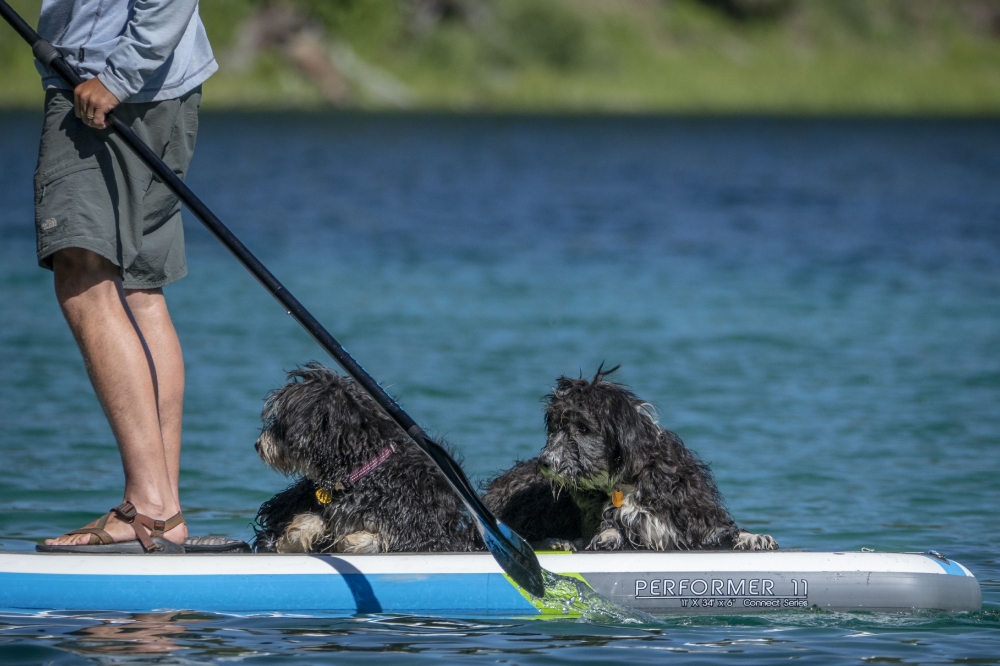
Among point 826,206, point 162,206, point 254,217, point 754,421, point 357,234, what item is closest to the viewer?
point 162,206

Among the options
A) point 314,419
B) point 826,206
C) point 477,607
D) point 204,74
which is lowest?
point 477,607

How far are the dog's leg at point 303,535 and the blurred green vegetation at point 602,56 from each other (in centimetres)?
4068

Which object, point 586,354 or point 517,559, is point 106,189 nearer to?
point 517,559

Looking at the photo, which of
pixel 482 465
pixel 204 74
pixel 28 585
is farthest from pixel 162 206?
pixel 482 465

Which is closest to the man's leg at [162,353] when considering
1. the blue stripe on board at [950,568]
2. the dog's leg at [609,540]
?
the dog's leg at [609,540]

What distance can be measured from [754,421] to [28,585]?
603 cm

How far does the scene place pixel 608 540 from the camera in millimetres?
5445

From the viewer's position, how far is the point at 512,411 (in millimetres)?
10023

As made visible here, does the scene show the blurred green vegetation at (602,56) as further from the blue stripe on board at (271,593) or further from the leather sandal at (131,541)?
the blue stripe on board at (271,593)

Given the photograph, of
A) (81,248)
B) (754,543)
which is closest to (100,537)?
(81,248)

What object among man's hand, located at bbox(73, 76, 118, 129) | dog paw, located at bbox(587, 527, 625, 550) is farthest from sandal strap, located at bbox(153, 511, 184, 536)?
dog paw, located at bbox(587, 527, 625, 550)

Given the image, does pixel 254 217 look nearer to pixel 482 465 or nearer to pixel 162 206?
pixel 482 465

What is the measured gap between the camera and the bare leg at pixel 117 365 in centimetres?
519

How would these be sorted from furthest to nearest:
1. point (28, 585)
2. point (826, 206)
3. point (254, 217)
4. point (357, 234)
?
point (826, 206)
point (254, 217)
point (357, 234)
point (28, 585)
